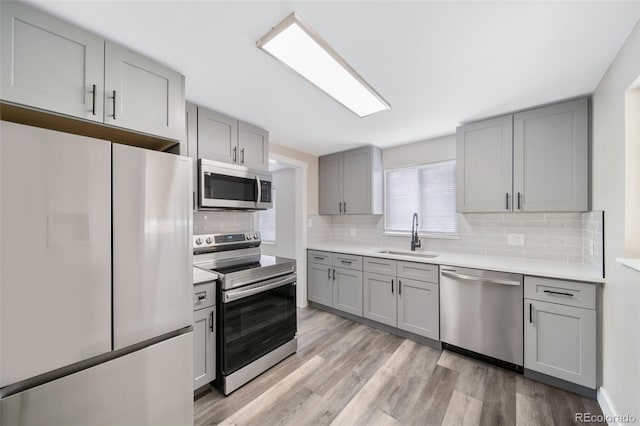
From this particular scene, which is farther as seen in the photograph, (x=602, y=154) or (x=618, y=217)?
(x=602, y=154)

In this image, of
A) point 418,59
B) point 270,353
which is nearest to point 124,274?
point 270,353

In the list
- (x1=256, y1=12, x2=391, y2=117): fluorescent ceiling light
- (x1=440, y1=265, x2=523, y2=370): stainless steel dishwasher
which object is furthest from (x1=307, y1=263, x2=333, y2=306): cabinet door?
(x1=256, y1=12, x2=391, y2=117): fluorescent ceiling light

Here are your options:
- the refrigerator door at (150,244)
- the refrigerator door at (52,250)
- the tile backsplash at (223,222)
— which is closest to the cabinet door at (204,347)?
the refrigerator door at (150,244)

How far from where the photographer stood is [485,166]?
260cm

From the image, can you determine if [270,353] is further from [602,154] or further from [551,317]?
[602,154]

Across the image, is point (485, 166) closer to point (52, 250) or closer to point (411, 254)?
point (411, 254)

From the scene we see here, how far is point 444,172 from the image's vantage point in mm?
3232

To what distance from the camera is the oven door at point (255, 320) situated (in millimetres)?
1903

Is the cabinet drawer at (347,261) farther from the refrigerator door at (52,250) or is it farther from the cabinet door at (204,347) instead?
the refrigerator door at (52,250)

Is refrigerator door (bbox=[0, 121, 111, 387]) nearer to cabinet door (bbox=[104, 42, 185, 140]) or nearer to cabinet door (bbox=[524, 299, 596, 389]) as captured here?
cabinet door (bbox=[104, 42, 185, 140])

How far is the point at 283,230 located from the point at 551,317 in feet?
10.7

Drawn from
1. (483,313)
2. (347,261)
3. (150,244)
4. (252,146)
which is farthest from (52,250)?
(483,313)

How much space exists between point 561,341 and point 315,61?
2765 mm

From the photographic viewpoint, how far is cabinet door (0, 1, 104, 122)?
111cm
